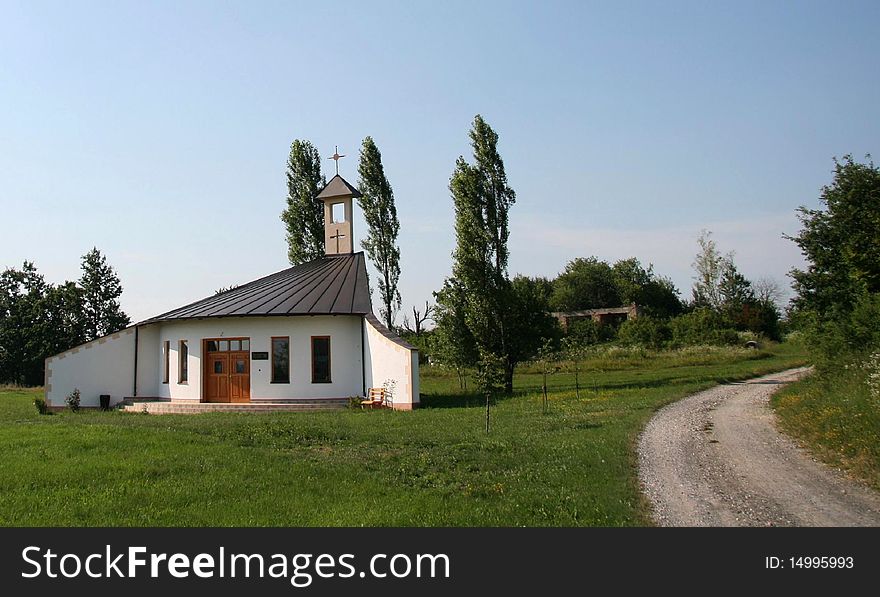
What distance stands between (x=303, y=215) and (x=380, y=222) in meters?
4.48

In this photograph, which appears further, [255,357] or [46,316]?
[46,316]

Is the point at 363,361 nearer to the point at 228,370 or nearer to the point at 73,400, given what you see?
the point at 228,370

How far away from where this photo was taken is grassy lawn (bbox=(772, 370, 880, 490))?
367 inches

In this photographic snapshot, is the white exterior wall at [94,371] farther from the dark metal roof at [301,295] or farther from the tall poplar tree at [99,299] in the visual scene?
the tall poplar tree at [99,299]

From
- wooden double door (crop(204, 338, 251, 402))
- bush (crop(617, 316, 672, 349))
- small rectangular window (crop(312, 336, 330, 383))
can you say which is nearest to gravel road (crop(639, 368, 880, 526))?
small rectangular window (crop(312, 336, 330, 383))

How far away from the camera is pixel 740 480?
29.7 ft

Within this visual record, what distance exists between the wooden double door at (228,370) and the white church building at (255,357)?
0.12 ft

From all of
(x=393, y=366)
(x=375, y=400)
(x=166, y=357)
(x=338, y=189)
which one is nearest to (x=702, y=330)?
(x=338, y=189)

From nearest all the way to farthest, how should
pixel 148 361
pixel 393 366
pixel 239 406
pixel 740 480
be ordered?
pixel 740 480, pixel 393 366, pixel 239 406, pixel 148 361

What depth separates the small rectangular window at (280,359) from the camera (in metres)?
23.3

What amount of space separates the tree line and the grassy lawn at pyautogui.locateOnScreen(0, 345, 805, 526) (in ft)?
110

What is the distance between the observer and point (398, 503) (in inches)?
313

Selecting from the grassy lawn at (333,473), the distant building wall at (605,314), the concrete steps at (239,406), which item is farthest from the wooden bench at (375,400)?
the distant building wall at (605,314)
